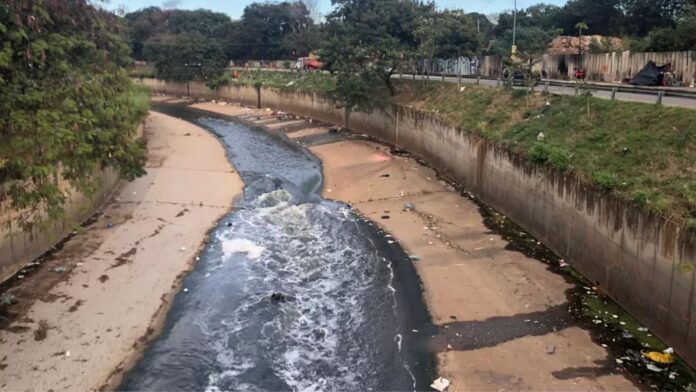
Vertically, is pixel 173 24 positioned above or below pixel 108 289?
above

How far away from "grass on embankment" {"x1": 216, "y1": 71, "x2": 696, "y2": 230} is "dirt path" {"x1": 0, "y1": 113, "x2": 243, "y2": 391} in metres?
12.2

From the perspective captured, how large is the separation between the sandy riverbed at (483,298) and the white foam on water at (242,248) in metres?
4.91

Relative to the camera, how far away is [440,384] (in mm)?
11195

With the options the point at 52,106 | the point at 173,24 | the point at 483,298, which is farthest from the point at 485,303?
the point at 173,24

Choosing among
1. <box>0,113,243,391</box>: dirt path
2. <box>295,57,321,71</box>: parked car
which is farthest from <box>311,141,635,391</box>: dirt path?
<box>295,57,321,71</box>: parked car

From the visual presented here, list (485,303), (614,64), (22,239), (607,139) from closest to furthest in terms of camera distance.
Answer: (485,303)
(22,239)
(607,139)
(614,64)

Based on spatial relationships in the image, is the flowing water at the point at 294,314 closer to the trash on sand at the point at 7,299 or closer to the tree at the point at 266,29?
the trash on sand at the point at 7,299

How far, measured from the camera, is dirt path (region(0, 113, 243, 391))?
11.6 meters

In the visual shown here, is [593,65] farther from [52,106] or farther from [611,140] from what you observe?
[52,106]

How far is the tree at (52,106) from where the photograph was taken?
11094 mm

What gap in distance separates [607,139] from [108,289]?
15.7m

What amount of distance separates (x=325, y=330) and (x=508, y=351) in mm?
4231

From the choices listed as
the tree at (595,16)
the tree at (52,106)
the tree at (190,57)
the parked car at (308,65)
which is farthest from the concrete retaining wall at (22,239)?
the tree at (190,57)

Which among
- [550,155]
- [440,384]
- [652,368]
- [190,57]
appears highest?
[190,57]
